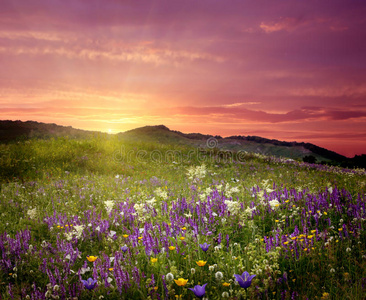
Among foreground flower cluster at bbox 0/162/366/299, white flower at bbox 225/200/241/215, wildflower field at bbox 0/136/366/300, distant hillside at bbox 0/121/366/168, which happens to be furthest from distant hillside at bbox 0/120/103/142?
white flower at bbox 225/200/241/215

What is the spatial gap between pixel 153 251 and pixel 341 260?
7.83 ft

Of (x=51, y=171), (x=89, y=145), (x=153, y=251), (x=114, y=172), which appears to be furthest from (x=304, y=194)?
(x=89, y=145)

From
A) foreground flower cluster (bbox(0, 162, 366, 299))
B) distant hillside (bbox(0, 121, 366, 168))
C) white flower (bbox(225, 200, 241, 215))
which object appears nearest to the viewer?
foreground flower cluster (bbox(0, 162, 366, 299))

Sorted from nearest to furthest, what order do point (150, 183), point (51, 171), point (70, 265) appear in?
1. point (70, 265)
2. point (150, 183)
3. point (51, 171)

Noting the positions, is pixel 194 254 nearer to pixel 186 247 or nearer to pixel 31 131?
pixel 186 247

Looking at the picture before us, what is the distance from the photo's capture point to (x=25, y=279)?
376 centimetres

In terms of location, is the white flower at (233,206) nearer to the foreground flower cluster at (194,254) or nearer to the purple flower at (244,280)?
the foreground flower cluster at (194,254)

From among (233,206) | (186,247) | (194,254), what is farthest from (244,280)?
(233,206)

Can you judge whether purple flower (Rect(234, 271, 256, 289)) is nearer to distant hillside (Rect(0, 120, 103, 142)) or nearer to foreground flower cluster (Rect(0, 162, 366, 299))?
foreground flower cluster (Rect(0, 162, 366, 299))

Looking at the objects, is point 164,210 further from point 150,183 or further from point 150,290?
point 150,183

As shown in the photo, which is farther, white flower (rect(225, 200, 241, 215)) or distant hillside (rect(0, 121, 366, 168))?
distant hillside (rect(0, 121, 366, 168))

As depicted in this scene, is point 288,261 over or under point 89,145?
under

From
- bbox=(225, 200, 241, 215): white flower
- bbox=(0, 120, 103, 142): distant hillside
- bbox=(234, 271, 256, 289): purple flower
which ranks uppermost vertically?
bbox=(0, 120, 103, 142): distant hillside

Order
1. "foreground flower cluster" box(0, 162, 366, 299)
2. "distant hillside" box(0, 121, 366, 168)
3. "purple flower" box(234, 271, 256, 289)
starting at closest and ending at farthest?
1. "purple flower" box(234, 271, 256, 289)
2. "foreground flower cluster" box(0, 162, 366, 299)
3. "distant hillside" box(0, 121, 366, 168)
